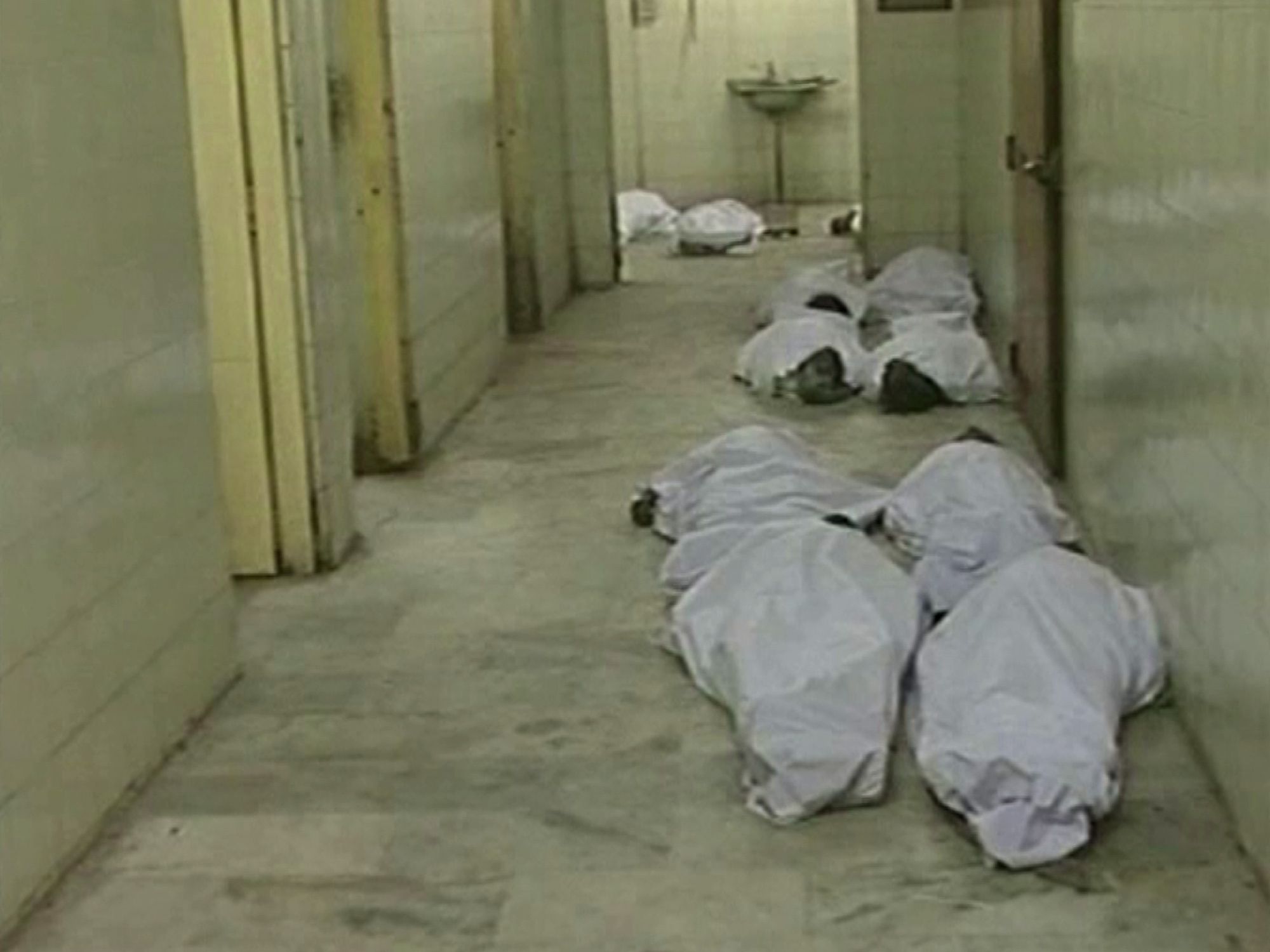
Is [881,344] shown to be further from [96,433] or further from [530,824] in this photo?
[96,433]

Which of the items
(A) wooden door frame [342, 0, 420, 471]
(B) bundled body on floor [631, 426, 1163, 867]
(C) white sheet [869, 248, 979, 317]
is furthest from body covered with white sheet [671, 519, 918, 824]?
(C) white sheet [869, 248, 979, 317]

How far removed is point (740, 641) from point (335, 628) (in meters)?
1.17

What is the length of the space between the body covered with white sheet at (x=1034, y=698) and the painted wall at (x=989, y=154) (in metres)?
2.96

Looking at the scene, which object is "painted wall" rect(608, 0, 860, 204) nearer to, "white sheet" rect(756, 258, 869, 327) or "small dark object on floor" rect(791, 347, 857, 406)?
"white sheet" rect(756, 258, 869, 327)

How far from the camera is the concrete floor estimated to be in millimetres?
3271

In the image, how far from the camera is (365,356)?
648 centimetres

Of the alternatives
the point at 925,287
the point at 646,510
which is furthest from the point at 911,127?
the point at 646,510

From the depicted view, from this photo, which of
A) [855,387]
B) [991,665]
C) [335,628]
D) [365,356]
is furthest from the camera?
[855,387]

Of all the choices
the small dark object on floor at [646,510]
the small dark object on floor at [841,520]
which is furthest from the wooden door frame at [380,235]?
the small dark object on floor at [841,520]

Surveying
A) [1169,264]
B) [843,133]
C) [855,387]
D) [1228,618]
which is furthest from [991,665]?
[843,133]

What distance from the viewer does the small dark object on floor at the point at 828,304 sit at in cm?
845

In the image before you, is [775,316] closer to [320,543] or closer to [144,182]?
[320,543]

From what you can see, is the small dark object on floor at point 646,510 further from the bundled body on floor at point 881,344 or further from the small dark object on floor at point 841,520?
the bundled body on floor at point 881,344

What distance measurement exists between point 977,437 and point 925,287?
9.51 ft
